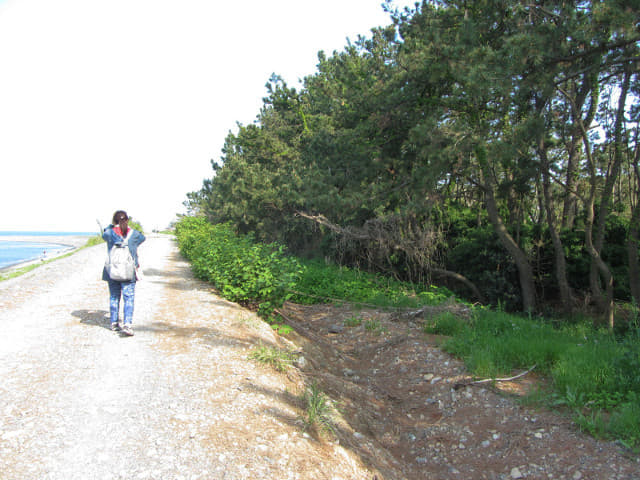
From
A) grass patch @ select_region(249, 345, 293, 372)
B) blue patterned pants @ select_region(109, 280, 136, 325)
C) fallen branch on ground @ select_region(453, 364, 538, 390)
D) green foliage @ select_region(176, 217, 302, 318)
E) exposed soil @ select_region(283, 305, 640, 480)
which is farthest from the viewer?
green foliage @ select_region(176, 217, 302, 318)

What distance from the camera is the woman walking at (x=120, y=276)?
5.34 m

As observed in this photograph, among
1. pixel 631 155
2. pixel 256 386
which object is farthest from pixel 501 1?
pixel 256 386

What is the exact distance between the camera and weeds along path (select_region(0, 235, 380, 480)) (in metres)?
2.75

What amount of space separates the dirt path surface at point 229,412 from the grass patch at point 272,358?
0.57 feet

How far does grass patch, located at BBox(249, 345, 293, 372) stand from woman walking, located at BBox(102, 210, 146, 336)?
1.76 metres

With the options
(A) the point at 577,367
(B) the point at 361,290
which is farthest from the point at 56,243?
(A) the point at 577,367

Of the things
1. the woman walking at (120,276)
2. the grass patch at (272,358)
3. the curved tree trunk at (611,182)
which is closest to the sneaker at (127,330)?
the woman walking at (120,276)

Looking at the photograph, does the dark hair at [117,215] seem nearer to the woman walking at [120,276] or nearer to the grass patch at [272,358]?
the woman walking at [120,276]

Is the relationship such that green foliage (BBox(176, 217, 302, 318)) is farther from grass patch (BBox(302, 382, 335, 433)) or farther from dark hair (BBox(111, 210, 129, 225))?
grass patch (BBox(302, 382, 335, 433))

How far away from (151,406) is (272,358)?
162cm

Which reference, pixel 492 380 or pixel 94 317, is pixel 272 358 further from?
pixel 94 317

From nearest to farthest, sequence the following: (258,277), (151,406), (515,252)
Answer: (151,406) < (258,277) < (515,252)

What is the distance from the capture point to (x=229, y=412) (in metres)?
3.51

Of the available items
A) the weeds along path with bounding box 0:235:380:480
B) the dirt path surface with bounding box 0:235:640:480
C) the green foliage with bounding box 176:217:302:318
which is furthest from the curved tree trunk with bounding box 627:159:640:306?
the weeds along path with bounding box 0:235:380:480
